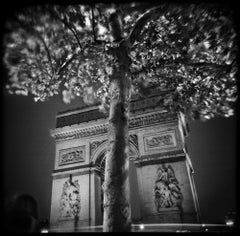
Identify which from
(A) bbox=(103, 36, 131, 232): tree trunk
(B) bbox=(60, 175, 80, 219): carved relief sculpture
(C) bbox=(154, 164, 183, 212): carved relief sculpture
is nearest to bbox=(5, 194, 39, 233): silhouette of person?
(A) bbox=(103, 36, 131, 232): tree trunk

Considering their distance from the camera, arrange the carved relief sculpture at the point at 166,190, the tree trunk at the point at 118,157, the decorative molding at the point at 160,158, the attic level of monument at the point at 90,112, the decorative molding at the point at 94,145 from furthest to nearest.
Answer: the decorative molding at the point at 94,145 → the attic level of monument at the point at 90,112 → the decorative molding at the point at 160,158 → the carved relief sculpture at the point at 166,190 → the tree trunk at the point at 118,157

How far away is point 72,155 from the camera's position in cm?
1462

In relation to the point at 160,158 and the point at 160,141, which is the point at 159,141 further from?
the point at 160,158

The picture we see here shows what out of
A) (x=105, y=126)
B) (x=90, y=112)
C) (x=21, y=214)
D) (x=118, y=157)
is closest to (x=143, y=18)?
(x=118, y=157)

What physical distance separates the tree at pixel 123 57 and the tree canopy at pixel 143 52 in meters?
0.02

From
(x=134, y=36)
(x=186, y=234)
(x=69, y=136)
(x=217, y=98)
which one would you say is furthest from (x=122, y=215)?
(x=69, y=136)

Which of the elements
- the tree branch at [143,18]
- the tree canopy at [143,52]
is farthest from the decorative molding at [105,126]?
the tree branch at [143,18]

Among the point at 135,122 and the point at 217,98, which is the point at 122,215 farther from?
the point at 135,122

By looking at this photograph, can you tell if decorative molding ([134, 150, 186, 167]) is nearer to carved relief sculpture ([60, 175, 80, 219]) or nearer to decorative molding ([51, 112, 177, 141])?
decorative molding ([51, 112, 177, 141])

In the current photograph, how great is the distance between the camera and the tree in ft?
11.9

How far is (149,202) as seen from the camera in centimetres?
1151

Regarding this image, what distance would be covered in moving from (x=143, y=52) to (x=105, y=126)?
8.12 meters

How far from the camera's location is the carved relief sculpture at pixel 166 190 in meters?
11.0

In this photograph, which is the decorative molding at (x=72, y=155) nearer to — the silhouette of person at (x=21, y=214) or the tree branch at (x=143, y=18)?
the tree branch at (x=143, y=18)
